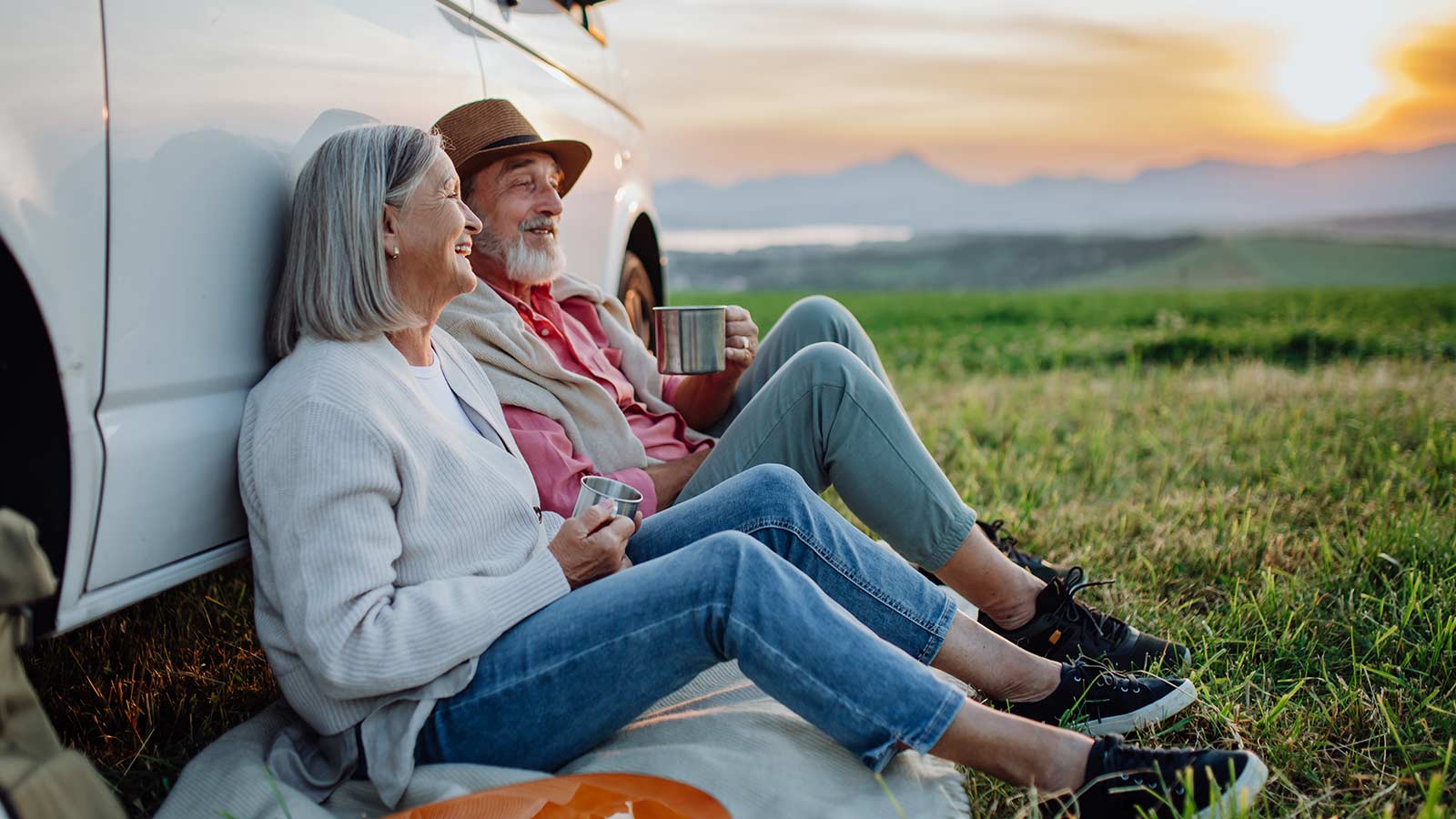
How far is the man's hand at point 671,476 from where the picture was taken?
2.90 metres

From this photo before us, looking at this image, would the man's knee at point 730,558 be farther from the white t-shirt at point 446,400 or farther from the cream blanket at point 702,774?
the white t-shirt at point 446,400

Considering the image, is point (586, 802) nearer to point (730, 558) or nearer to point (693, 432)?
point (730, 558)

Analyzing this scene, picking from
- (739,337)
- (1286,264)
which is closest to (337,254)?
(739,337)

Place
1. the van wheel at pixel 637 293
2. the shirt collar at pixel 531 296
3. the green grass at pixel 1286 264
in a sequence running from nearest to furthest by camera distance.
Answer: the shirt collar at pixel 531 296 → the van wheel at pixel 637 293 → the green grass at pixel 1286 264

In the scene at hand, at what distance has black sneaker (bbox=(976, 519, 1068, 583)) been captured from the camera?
309cm

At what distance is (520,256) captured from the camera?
2912 mm

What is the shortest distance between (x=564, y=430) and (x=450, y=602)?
2.97 feet

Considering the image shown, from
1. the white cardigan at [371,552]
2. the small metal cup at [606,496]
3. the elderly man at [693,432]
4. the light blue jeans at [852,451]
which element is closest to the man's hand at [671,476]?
the elderly man at [693,432]

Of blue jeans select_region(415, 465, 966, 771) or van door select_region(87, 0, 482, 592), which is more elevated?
van door select_region(87, 0, 482, 592)

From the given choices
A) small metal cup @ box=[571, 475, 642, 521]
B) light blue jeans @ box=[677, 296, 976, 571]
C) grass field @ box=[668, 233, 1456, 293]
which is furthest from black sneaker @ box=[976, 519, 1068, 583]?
grass field @ box=[668, 233, 1456, 293]

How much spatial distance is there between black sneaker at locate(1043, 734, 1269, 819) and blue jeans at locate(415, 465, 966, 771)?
0.28m

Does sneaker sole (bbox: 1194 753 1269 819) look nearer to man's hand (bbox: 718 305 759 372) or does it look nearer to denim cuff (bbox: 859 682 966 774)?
denim cuff (bbox: 859 682 966 774)

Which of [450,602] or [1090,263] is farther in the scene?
[1090,263]

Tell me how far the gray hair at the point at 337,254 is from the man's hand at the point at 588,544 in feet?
1.70
